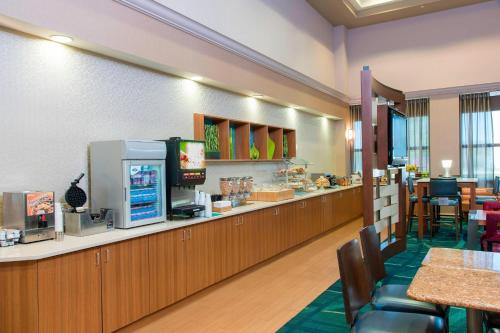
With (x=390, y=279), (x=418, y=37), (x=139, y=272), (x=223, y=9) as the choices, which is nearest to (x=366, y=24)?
(x=418, y=37)

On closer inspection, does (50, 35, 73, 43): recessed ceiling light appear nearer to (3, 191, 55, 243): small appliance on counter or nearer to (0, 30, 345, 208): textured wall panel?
(0, 30, 345, 208): textured wall panel

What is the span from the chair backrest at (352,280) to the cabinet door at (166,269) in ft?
5.85

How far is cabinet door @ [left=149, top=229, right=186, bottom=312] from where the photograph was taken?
3.49m

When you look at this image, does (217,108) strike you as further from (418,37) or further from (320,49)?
(418,37)

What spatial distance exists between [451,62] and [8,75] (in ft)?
28.9

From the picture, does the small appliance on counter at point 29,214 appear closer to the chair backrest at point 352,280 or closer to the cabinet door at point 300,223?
the chair backrest at point 352,280

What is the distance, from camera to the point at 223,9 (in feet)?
16.9

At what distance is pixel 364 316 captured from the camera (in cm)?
241

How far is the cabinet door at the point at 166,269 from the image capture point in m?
3.49

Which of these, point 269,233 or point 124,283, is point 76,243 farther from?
point 269,233

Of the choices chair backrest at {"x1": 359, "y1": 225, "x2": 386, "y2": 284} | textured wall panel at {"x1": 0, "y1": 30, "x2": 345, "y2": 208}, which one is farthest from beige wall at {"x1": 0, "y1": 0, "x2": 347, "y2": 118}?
chair backrest at {"x1": 359, "y1": 225, "x2": 386, "y2": 284}

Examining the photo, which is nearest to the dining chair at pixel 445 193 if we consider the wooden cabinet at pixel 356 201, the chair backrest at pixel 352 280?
the wooden cabinet at pixel 356 201

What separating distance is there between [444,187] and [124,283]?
542cm

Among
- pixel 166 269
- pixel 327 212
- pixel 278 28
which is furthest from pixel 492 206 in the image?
pixel 278 28
